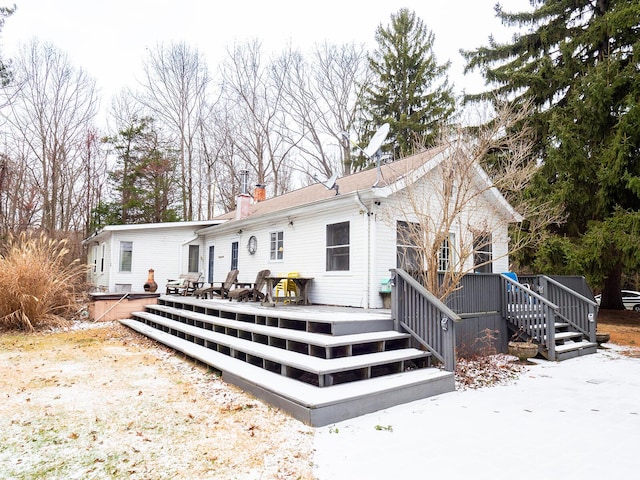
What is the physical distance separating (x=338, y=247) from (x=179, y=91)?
18.7 metres

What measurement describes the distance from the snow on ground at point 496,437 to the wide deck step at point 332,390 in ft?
0.31

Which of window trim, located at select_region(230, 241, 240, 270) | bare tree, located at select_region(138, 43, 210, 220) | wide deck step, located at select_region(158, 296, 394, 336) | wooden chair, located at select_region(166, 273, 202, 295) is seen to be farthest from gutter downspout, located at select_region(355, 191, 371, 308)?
bare tree, located at select_region(138, 43, 210, 220)

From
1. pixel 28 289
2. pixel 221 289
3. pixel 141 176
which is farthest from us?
pixel 141 176

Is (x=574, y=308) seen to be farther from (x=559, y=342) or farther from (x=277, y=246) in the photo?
(x=277, y=246)

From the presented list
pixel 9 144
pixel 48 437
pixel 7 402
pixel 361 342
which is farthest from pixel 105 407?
pixel 9 144

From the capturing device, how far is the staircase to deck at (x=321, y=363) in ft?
13.2

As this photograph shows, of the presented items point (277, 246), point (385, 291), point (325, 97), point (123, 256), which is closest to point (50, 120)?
point (123, 256)

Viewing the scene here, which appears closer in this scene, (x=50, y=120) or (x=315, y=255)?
(x=315, y=255)

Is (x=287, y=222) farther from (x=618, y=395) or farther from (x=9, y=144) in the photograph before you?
(x=9, y=144)

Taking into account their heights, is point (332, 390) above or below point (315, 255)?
below

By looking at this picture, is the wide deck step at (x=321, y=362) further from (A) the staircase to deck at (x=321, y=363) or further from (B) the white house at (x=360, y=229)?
(B) the white house at (x=360, y=229)

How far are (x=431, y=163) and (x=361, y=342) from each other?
500 centimetres

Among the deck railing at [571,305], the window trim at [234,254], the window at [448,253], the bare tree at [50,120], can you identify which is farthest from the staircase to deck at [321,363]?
the bare tree at [50,120]

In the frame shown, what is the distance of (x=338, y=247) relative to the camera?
899 centimetres
